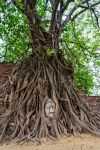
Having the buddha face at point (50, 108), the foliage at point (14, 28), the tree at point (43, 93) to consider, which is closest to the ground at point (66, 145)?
the tree at point (43, 93)

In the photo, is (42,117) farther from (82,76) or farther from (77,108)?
(82,76)

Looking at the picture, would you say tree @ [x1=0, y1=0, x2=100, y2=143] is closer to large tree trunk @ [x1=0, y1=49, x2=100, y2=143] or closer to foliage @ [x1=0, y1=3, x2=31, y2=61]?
large tree trunk @ [x1=0, y1=49, x2=100, y2=143]

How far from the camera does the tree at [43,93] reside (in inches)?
329

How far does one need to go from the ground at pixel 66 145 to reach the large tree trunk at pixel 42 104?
0.27 metres

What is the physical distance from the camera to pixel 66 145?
7316mm

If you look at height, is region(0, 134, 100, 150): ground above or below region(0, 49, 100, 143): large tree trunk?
below

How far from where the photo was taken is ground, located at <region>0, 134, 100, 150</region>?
7.15 m

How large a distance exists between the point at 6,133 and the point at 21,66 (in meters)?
2.03

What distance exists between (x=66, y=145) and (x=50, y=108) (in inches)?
56.8

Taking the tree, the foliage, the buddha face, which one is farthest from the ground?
the foliage

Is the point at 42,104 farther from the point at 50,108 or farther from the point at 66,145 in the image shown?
the point at 66,145

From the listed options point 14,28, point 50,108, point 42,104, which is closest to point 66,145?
point 50,108

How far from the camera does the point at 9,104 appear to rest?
928cm

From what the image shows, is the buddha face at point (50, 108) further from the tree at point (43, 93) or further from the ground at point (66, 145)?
the ground at point (66, 145)
